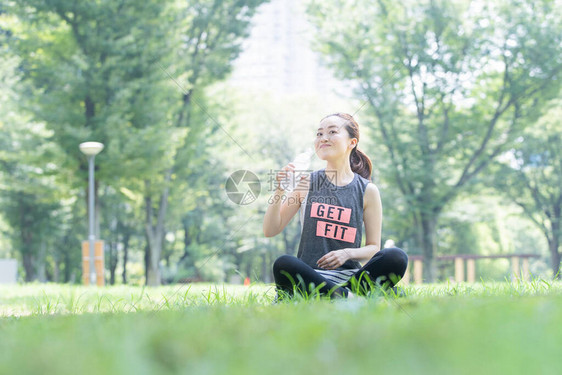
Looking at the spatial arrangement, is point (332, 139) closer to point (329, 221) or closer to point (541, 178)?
point (329, 221)

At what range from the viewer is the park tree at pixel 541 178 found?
19.6m

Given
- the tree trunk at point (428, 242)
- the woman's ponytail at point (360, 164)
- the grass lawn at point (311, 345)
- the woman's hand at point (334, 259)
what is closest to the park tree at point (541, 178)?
the tree trunk at point (428, 242)

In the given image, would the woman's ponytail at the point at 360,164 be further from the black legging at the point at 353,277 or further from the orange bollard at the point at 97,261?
the orange bollard at the point at 97,261

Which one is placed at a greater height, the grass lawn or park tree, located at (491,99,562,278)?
park tree, located at (491,99,562,278)

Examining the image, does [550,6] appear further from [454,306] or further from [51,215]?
[51,215]

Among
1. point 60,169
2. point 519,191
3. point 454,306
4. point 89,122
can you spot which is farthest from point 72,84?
point 519,191

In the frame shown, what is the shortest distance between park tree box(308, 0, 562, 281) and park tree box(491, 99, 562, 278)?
14.3 feet

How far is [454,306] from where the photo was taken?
5.63 ft

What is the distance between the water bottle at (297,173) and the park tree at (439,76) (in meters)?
11.3

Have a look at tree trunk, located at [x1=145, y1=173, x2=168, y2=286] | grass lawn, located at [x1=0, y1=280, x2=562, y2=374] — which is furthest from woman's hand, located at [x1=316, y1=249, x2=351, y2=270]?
tree trunk, located at [x1=145, y1=173, x2=168, y2=286]

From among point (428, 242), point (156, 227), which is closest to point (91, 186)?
point (156, 227)

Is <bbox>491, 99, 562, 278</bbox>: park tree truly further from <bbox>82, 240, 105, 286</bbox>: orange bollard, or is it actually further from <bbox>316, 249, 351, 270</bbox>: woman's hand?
<bbox>316, 249, 351, 270</bbox>: woman's hand

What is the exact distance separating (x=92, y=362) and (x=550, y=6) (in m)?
16.1

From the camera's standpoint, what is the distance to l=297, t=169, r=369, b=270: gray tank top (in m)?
3.22
